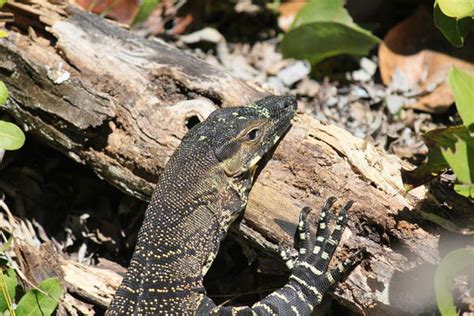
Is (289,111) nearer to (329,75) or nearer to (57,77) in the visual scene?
(57,77)

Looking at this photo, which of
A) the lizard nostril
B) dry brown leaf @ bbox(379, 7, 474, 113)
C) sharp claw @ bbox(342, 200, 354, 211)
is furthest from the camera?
dry brown leaf @ bbox(379, 7, 474, 113)

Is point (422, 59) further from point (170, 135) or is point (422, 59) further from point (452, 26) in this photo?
point (170, 135)

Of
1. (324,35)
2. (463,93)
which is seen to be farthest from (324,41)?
(463,93)

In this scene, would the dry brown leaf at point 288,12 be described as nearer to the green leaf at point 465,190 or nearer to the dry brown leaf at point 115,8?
the dry brown leaf at point 115,8

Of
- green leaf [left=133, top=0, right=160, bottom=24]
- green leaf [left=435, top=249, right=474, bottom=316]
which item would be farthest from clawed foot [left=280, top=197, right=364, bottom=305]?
green leaf [left=133, top=0, right=160, bottom=24]

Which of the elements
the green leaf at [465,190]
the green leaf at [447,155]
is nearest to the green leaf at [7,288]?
the green leaf at [447,155]

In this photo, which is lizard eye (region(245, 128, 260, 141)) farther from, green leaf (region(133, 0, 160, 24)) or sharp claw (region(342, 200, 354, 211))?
green leaf (region(133, 0, 160, 24))
